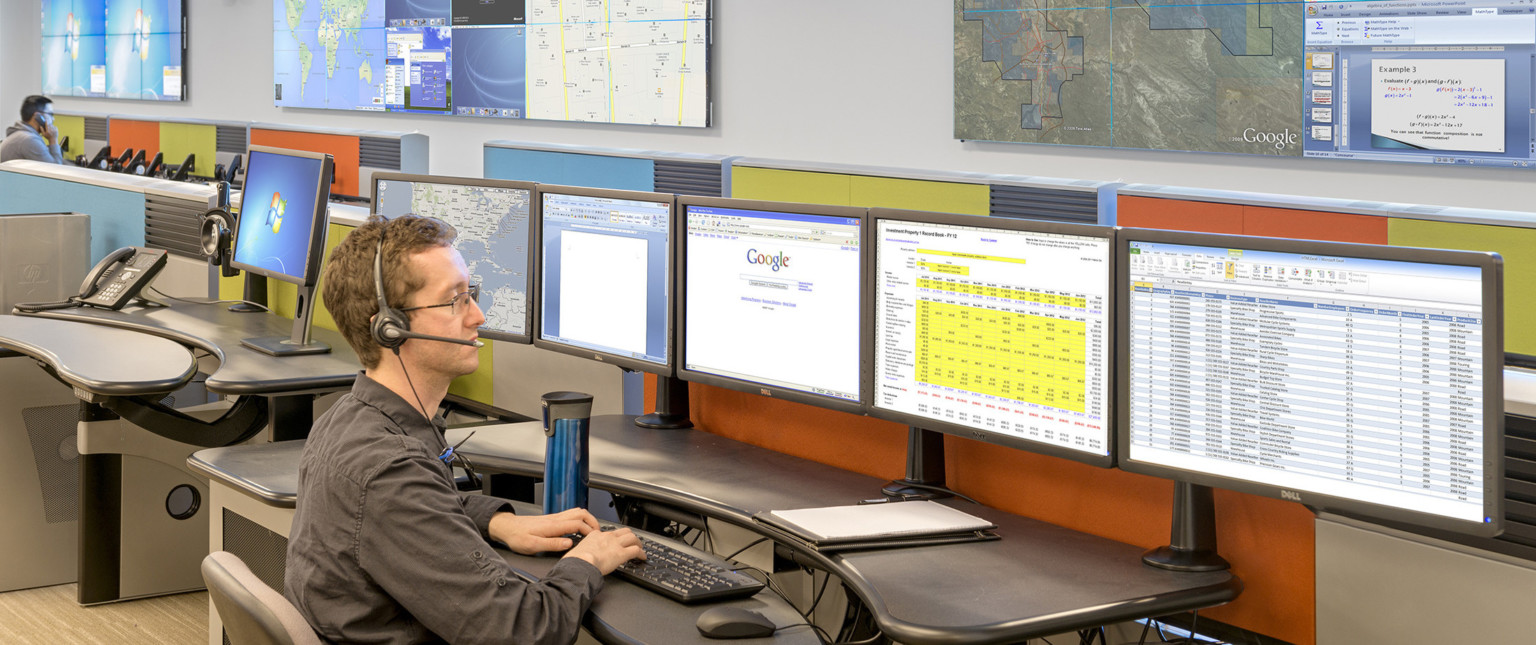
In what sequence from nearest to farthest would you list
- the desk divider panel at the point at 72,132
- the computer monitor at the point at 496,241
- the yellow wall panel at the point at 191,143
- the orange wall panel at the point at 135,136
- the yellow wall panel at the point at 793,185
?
the computer monitor at the point at 496,241, the yellow wall panel at the point at 793,185, the yellow wall panel at the point at 191,143, the orange wall panel at the point at 135,136, the desk divider panel at the point at 72,132

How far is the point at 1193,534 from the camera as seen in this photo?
1.66m

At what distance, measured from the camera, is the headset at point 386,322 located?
160cm

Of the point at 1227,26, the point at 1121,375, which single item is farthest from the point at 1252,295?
the point at 1227,26

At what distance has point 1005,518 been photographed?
1.88 meters

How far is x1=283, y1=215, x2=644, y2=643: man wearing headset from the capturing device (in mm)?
1455

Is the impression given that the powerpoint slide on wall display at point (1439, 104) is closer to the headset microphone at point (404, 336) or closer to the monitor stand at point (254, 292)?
the headset microphone at point (404, 336)

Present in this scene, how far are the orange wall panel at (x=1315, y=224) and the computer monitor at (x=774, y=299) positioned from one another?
1.68m

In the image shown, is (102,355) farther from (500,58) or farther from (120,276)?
(500,58)

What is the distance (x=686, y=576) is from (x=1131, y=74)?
285 centimetres

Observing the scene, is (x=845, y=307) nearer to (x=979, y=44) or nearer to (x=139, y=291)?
(x=139, y=291)

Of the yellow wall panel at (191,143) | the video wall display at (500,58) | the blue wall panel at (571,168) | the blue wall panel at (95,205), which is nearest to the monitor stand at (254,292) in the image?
the blue wall panel at (95,205)

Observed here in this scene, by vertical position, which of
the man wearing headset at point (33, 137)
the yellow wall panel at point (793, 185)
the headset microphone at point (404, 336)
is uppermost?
the man wearing headset at point (33, 137)

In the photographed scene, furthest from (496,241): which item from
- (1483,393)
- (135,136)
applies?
(135,136)

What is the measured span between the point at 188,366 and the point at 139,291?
87 cm
